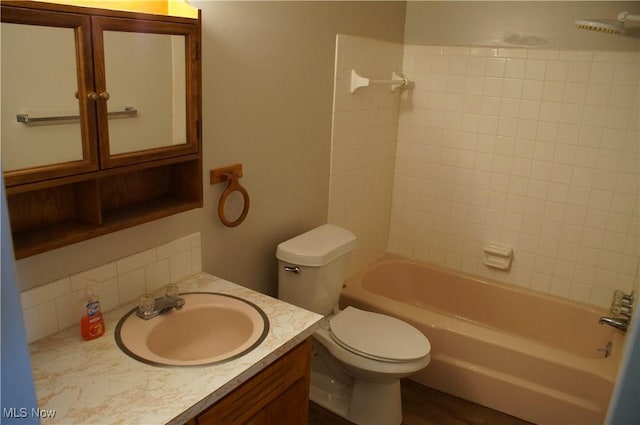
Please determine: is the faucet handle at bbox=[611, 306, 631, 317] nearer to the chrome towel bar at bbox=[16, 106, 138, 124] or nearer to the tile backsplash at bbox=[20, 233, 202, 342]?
the tile backsplash at bbox=[20, 233, 202, 342]

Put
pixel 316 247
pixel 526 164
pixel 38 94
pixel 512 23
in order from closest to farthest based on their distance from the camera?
pixel 38 94 → pixel 316 247 → pixel 512 23 → pixel 526 164

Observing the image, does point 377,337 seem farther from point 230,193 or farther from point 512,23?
point 512,23

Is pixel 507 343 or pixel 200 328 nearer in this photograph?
pixel 200 328

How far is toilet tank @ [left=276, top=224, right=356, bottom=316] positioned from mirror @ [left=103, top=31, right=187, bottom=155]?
2.59 ft

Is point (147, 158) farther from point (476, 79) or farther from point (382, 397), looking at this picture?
point (476, 79)

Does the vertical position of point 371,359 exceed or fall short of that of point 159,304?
it falls short

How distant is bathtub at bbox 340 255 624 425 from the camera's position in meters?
2.39

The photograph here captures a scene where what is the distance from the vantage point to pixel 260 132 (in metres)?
2.15

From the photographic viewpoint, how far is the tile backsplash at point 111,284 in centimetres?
147

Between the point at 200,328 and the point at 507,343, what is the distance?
153 cm

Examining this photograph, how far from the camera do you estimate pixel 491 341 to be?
8.29ft

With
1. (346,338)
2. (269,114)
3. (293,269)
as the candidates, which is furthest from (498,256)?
(269,114)

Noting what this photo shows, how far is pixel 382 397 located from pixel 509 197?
54.4 inches

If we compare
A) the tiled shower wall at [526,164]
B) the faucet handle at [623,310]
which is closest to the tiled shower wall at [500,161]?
the tiled shower wall at [526,164]
